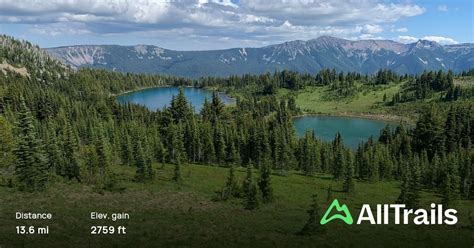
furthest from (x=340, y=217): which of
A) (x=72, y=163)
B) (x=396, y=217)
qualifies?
(x=72, y=163)

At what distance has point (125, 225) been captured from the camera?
41.9 m

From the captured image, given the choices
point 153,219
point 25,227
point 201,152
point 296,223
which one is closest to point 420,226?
point 296,223

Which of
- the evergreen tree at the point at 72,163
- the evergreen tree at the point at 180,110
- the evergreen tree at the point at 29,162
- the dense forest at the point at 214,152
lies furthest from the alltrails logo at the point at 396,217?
the evergreen tree at the point at 180,110

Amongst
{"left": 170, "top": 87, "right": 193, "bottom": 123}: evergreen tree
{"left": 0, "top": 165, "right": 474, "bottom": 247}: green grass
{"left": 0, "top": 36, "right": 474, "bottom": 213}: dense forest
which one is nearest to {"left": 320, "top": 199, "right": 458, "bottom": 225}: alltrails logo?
{"left": 0, "top": 165, "right": 474, "bottom": 247}: green grass

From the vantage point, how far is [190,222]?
44625 mm

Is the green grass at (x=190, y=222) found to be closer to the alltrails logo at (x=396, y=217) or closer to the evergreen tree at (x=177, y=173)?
the alltrails logo at (x=396, y=217)

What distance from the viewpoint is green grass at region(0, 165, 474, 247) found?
123ft

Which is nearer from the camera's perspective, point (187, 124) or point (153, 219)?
point (153, 219)

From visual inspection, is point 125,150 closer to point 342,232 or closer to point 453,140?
point 342,232

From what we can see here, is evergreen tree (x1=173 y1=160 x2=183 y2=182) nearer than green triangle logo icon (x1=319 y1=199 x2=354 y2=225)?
No

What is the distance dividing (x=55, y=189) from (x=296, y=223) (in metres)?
37.1

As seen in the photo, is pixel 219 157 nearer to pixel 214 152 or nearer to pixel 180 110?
pixel 214 152

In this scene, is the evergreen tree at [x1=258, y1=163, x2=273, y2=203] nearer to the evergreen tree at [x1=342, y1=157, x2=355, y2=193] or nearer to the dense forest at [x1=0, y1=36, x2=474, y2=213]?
the dense forest at [x1=0, y1=36, x2=474, y2=213]

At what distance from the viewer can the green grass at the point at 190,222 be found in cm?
3747
